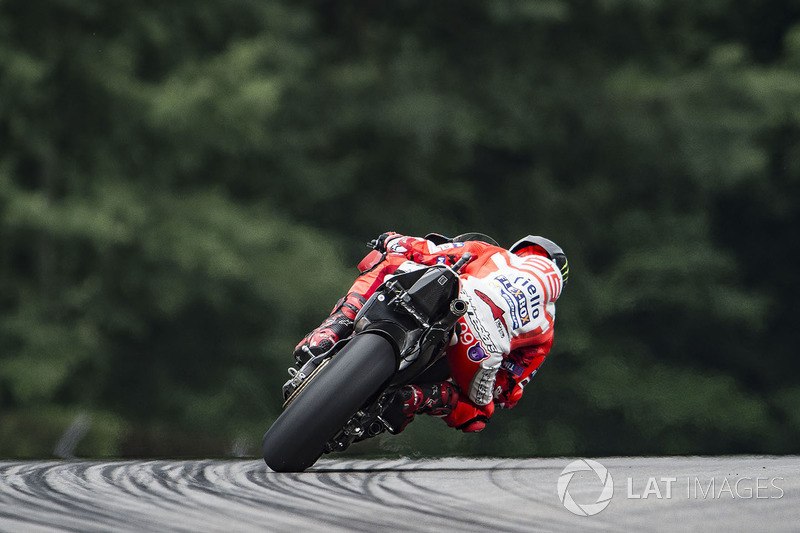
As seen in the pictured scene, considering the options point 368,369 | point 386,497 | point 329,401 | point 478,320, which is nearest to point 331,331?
point 478,320

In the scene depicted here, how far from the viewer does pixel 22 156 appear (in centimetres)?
1712

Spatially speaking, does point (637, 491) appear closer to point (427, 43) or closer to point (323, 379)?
point (323, 379)

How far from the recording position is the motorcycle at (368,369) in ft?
16.3

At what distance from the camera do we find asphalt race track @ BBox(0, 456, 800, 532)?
13.2ft

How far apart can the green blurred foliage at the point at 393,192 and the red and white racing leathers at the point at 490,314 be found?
10.2 meters

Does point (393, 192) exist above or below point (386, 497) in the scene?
above

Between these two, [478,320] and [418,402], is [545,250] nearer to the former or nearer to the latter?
[478,320]

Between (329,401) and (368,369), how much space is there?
0.69 ft

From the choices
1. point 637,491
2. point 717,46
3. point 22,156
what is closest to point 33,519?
point 637,491

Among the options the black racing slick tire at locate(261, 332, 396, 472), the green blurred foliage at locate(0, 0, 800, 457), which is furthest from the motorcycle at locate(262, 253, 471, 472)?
the green blurred foliage at locate(0, 0, 800, 457)

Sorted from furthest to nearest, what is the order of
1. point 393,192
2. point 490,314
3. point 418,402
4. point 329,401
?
point 393,192 < point 490,314 < point 418,402 < point 329,401

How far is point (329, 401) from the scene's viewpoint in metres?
4.93

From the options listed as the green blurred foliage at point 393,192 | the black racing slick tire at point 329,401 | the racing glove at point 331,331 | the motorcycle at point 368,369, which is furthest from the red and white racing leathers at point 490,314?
the green blurred foliage at point 393,192

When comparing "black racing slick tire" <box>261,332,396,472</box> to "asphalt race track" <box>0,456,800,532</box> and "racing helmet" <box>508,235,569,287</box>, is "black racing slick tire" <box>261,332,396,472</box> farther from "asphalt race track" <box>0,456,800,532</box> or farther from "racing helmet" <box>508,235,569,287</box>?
"racing helmet" <box>508,235,569,287</box>
